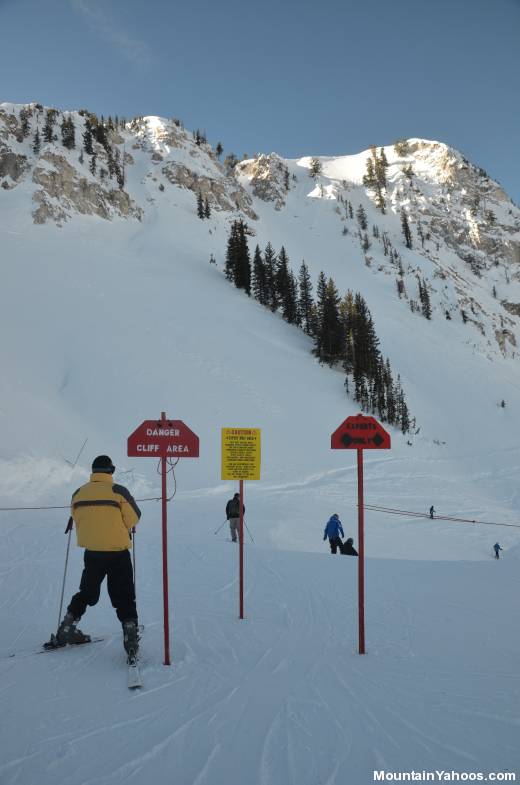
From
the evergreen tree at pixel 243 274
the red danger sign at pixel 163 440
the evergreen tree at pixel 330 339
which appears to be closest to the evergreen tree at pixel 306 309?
the evergreen tree at pixel 330 339

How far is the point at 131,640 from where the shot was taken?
3988 millimetres

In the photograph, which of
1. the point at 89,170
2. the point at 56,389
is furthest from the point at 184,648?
the point at 89,170

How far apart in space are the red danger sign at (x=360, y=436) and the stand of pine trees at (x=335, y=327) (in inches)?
1066

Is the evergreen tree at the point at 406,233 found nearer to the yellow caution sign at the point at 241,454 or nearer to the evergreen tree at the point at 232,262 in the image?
the evergreen tree at the point at 232,262

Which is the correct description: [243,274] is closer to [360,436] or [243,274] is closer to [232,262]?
[232,262]

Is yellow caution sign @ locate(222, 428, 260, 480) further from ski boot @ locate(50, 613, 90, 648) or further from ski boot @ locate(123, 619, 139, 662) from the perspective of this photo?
ski boot @ locate(50, 613, 90, 648)

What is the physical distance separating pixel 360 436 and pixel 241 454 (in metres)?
2.10

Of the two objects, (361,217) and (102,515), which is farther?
(361,217)

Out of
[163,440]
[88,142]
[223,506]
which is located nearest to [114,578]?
[163,440]

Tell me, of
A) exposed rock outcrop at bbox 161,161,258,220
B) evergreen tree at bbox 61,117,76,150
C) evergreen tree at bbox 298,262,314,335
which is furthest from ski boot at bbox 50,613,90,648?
exposed rock outcrop at bbox 161,161,258,220

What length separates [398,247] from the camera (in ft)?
286

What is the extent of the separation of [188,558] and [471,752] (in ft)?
23.5

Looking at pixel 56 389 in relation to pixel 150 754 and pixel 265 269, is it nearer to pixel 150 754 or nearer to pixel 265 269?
pixel 150 754

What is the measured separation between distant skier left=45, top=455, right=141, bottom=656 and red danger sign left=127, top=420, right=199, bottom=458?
669 mm
